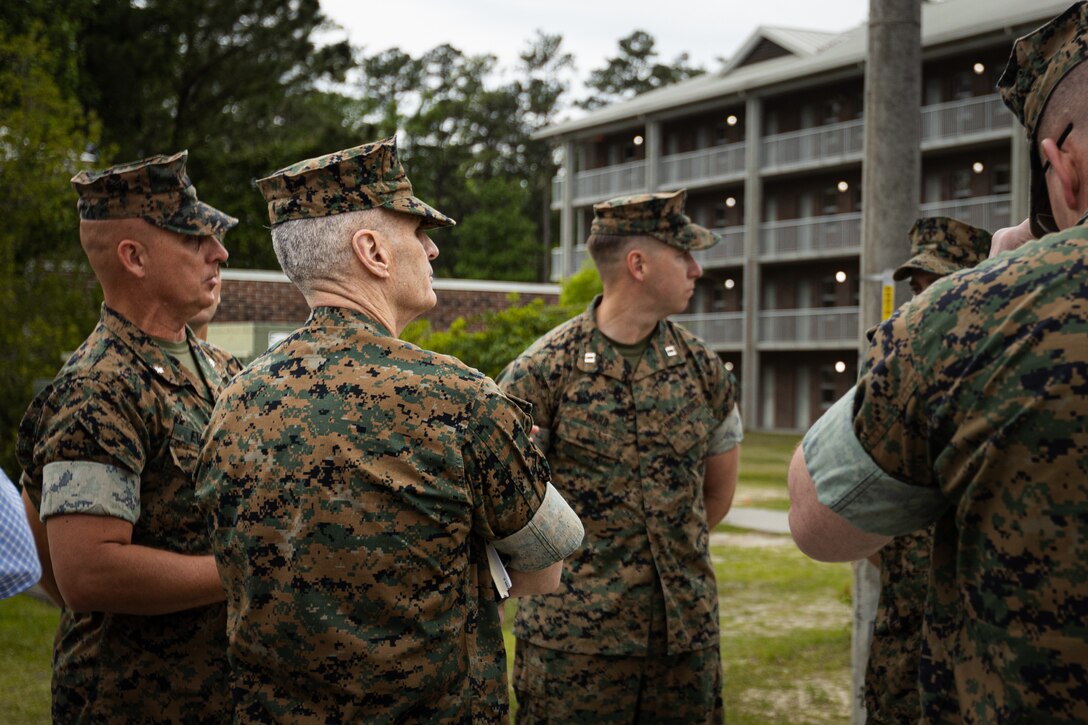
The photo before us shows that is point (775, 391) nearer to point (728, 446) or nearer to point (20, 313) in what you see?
point (20, 313)

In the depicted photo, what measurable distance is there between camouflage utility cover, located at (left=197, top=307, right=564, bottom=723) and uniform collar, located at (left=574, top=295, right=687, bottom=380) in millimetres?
2022

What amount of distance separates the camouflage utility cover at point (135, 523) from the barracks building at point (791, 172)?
29.4 meters

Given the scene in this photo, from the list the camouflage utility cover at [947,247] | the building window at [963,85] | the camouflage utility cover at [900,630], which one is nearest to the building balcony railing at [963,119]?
the building window at [963,85]

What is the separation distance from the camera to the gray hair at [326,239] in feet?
8.73

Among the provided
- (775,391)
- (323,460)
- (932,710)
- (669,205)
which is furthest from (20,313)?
Answer: (775,391)

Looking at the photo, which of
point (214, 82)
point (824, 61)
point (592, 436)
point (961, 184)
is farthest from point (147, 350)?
point (961, 184)

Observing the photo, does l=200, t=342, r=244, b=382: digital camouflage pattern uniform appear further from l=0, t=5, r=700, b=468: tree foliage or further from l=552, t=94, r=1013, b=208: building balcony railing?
l=552, t=94, r=1013, b=208: building balcony railing

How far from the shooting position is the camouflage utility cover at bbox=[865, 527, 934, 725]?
3938mm

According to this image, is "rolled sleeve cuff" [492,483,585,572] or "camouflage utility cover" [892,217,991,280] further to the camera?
"camouflage utility cover" [892,217,991,280]

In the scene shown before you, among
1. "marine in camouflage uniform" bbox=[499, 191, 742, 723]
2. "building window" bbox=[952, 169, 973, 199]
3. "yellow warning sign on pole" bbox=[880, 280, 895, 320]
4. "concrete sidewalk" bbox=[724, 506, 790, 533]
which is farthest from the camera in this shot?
"building window" bbox=[952, 169, 973, 199]

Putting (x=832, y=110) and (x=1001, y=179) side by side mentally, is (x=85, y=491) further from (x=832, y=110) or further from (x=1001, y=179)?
(x=832, y=110)

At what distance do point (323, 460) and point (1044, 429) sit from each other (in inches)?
58.0

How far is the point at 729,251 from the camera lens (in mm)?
38062

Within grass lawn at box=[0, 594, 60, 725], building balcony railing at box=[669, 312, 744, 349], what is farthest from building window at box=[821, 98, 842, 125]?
grass lawn at box=[0, 594, 60, 725]
